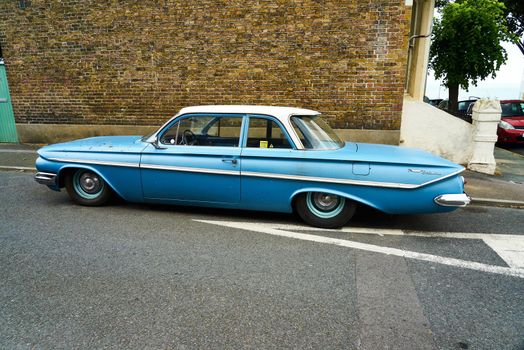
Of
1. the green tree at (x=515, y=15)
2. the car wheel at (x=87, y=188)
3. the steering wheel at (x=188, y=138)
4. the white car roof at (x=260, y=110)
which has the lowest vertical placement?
the car wheel at (x=87, y=188)

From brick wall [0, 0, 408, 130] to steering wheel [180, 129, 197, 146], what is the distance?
3.93 m

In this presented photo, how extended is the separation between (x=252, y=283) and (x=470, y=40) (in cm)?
1259

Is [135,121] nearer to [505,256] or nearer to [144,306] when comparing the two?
[144,306]

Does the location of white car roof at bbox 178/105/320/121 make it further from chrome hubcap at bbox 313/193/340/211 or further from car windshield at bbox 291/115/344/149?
chrome hubcap at bbox 313/193/340/211

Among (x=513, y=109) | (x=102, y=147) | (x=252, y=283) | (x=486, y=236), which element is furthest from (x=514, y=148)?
(x=102, y=147)

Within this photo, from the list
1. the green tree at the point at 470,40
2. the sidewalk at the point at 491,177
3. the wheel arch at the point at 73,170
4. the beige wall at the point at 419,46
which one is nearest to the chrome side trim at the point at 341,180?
the wheel arch at the point at 73,170

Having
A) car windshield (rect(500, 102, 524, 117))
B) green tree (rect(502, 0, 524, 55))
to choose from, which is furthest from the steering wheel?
green tree (rect(502, 0, 524, 55))

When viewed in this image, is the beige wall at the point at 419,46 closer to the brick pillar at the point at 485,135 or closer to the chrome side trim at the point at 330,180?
the brick pillar at the point at 485,135

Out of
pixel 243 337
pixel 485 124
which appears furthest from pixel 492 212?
pixel 243 337

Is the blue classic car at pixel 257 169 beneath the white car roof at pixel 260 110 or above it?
beneath

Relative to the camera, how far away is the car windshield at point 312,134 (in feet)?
14.1

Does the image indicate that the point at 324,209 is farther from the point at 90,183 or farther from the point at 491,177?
the point at 491,177

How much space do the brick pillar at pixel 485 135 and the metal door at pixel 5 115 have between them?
1200 centimetres

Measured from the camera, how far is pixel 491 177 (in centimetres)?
713
